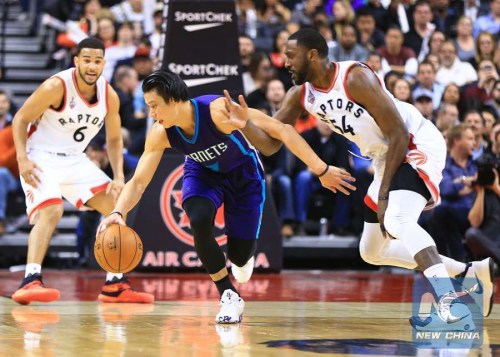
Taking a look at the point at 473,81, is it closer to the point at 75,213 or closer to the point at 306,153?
the point at 75,213

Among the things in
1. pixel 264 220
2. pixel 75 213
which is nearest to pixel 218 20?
pixel 264 220

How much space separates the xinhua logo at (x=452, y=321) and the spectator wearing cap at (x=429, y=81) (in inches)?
236

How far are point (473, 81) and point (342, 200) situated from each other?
248cm

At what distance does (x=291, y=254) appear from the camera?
11273 mm

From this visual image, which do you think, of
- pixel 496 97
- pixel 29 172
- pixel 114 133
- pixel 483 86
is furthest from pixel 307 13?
pixel 29 172

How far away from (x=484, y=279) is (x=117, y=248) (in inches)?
89.8

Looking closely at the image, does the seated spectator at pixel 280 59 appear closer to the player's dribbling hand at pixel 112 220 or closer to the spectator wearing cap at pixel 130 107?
the spectator wearing cap at pixel 130 107

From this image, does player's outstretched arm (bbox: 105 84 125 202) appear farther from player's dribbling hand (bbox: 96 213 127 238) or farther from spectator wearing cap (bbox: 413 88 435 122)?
spectator wearing cap (bbox: 413 88 435 122)

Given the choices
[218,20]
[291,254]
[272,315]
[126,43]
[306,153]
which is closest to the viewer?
[306,153]

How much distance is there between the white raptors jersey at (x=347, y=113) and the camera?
6.51 metres

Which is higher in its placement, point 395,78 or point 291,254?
point 395,78

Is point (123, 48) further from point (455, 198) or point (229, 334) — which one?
point (229, 334)

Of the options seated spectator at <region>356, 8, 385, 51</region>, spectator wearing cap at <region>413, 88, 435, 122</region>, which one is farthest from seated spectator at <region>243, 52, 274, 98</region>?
seated spectator at <region>356, 8, 385, 51</region>

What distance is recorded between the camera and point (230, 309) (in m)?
6.44
